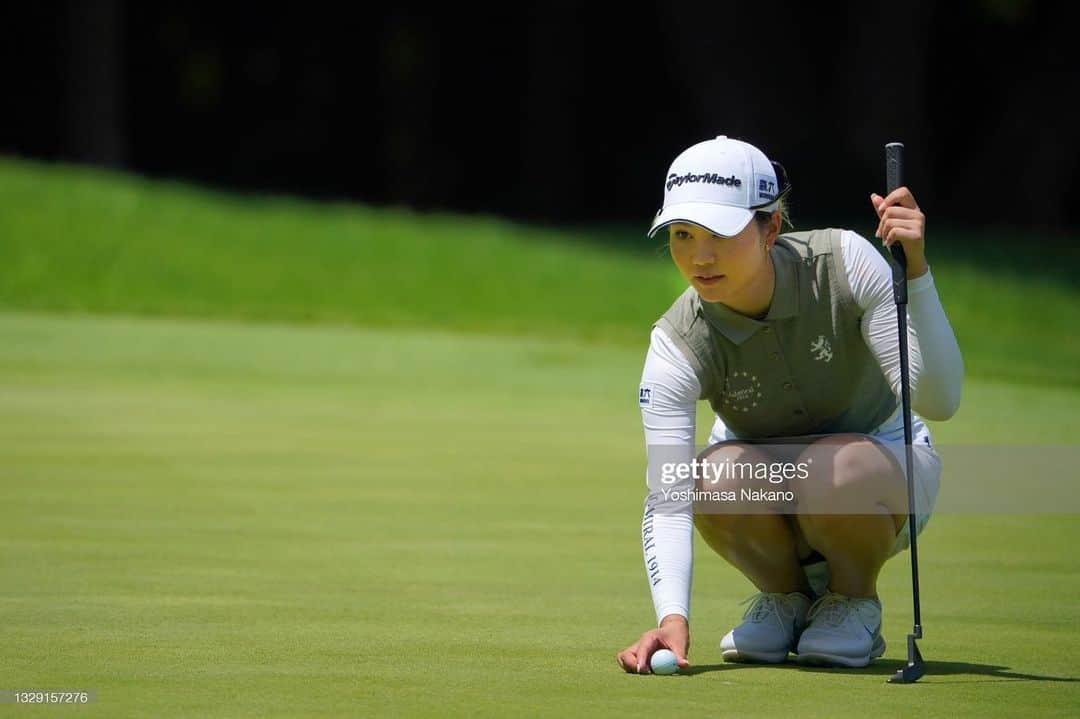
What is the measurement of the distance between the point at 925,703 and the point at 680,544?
66 cm

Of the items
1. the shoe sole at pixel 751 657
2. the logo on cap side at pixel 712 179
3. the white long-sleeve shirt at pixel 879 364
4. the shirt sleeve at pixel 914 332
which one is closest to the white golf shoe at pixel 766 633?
the shoe sole at pixel 751 657

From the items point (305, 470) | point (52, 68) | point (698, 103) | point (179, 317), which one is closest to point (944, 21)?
point (698, 103)

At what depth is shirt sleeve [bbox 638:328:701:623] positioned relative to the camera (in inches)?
163

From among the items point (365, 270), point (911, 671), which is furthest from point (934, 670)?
point (365, 270)

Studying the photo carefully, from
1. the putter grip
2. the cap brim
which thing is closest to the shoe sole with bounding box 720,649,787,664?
the putter grip

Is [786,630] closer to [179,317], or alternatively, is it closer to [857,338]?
[857,338]

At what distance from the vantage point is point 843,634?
14.3ft

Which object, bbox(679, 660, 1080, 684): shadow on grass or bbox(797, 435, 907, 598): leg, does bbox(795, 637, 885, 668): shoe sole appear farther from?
bbox(797, 435, 907, 598): leg

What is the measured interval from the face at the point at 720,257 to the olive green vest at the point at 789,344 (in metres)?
0.10

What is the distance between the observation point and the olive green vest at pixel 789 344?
4375 mm

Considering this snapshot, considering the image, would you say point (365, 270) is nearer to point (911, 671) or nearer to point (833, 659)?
point (833, 659)

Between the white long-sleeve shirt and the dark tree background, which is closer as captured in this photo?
the white long-sleeve shirt

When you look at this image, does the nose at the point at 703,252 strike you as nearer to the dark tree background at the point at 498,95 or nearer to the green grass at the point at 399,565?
the green grass at the point at 399,565

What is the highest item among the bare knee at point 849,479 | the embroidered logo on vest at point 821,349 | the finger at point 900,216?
the finger at point 900,216
